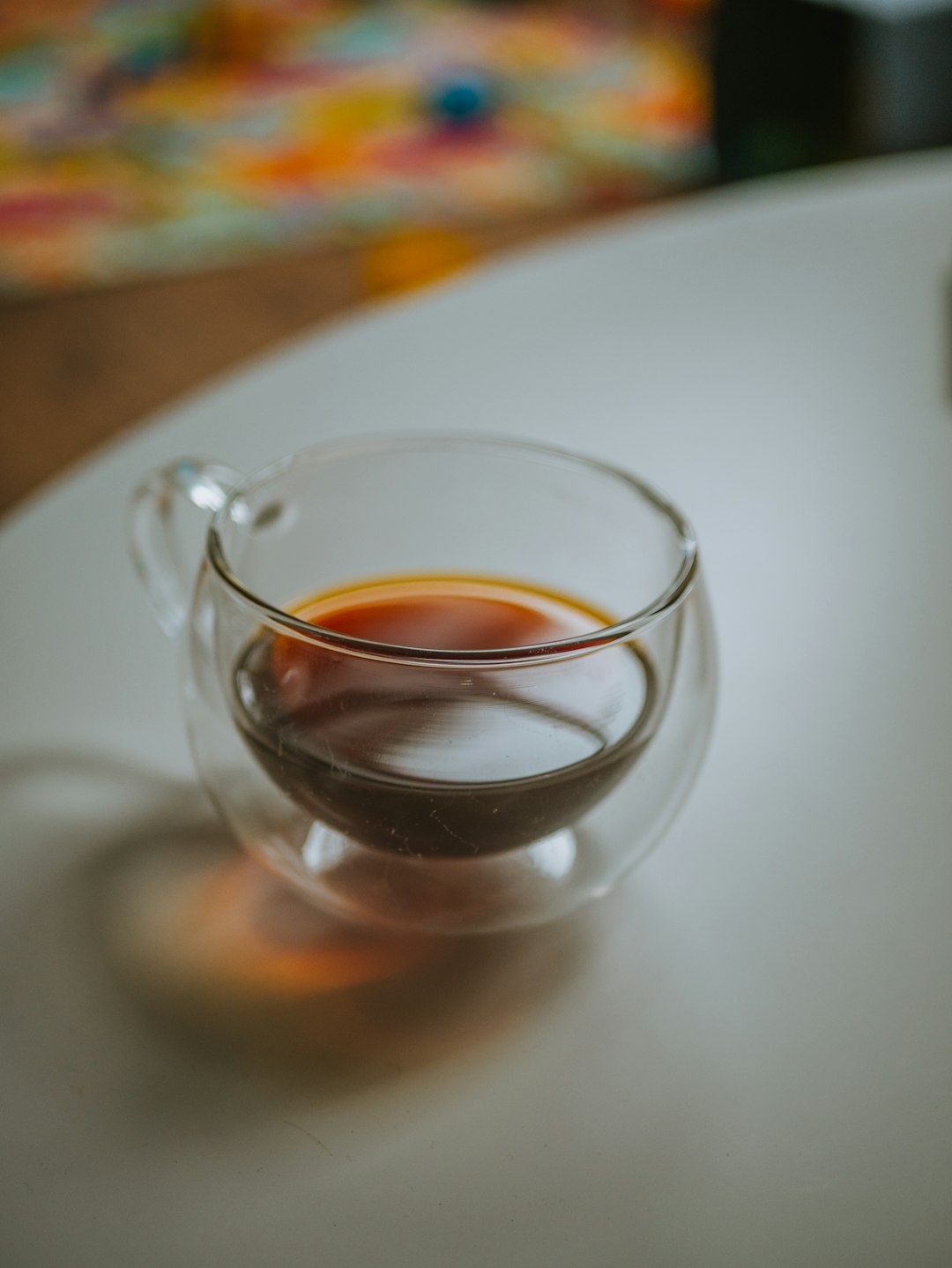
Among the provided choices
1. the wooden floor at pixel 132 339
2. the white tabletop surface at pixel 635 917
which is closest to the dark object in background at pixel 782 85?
the wooden floor at pixel 132 339

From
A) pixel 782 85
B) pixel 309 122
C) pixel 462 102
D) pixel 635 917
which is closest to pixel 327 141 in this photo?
pixel 309 122

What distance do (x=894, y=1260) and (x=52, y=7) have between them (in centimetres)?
397

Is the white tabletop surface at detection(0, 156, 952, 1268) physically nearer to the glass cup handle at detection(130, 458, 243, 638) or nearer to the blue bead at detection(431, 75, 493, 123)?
the glass cup handle at detection(130, 458, 243, 638)

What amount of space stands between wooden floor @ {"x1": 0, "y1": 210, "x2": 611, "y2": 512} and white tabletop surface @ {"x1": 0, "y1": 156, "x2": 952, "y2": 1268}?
119cm

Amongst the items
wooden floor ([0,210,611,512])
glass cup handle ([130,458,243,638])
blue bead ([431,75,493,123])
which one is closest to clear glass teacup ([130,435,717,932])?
glass cup handle ([130,458,243,638])

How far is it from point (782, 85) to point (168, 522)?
229cm

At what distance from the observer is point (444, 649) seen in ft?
1.15

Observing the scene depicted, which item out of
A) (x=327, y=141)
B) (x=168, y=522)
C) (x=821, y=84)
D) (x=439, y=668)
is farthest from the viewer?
(x=327, y=141)

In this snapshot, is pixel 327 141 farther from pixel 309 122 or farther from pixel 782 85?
pixel 782 85

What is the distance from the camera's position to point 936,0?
6.96 ft

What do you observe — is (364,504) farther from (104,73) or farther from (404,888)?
(104,73)

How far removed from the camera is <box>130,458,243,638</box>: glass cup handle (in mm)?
432

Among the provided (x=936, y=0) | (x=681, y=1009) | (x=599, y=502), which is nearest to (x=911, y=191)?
(x=599, y=502)

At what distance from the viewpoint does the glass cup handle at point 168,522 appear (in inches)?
17.0
